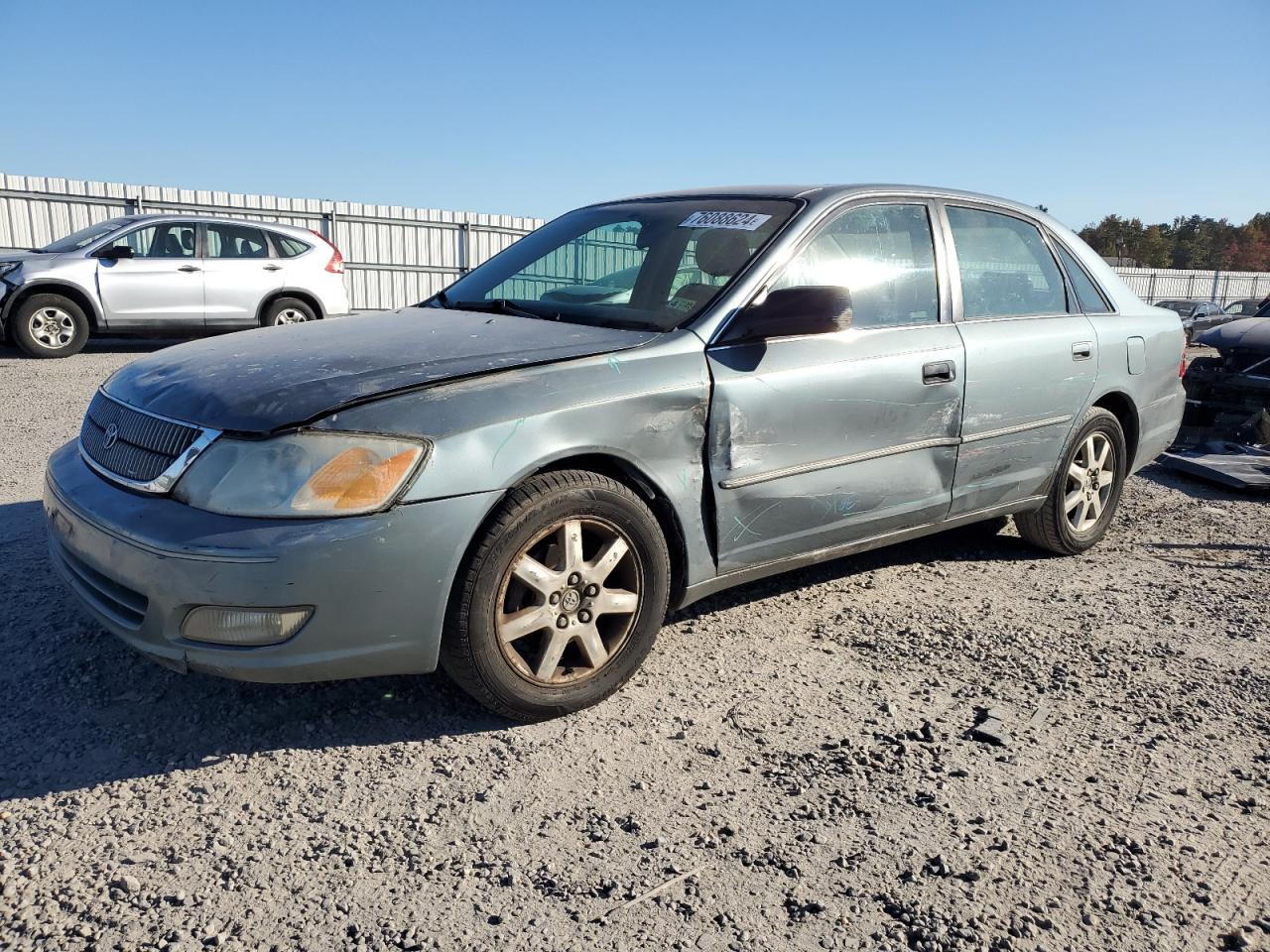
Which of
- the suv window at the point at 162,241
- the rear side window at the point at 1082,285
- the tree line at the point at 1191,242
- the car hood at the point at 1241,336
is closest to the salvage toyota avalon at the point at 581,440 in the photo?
the rear side window at the point at 1082,285

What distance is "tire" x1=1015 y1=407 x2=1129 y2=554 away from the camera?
4.60 m

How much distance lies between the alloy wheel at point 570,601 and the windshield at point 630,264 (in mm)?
812

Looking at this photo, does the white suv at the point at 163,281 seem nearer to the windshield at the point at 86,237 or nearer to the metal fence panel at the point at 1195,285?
the windshield at the point at 86,237

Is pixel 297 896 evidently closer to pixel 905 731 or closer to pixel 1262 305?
pixel 905 731

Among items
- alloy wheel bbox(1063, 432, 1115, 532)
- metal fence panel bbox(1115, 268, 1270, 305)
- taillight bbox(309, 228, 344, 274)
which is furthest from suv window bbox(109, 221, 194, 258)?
metal fence panel bbox(1115, 268, 1270, 305)

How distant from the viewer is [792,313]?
324 cm

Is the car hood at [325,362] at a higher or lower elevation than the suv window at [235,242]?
lower

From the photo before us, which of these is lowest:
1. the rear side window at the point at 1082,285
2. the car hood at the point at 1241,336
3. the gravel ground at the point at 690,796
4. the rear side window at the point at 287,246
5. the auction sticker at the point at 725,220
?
the gravel ground at the point at 690,796

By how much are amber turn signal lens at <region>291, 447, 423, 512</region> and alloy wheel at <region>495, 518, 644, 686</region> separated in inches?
17.2

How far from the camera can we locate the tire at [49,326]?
1037cm

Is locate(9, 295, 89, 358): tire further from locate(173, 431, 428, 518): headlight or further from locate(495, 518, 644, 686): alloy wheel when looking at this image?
locate(495, 518, 644, 686): alloy wheel

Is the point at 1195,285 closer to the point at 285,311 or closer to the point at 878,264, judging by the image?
the point at 285,311

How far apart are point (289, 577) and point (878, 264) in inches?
97.9

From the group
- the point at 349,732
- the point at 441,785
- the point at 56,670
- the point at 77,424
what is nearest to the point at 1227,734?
the point at 441,785
